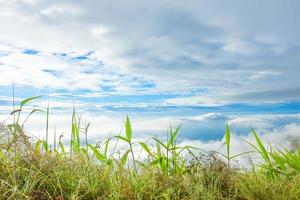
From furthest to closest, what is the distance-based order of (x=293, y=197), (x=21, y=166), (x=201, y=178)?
(x=201, y=178) → (x=293, y=197) → (x=21, y=166)

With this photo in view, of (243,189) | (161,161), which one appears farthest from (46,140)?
(243,189)

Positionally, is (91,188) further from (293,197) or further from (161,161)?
(293,197)

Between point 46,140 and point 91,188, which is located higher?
point 46,140

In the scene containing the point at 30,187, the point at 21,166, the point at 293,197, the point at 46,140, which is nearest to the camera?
the point at 30,187

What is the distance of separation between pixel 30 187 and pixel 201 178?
126 cm

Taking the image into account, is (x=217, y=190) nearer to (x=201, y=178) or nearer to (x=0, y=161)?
(x=201, y=178)

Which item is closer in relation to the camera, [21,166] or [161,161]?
[21,166]

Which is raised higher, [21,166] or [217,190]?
[21,166]

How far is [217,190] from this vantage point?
10.9 ft

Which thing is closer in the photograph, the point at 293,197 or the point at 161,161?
the point at 293,197

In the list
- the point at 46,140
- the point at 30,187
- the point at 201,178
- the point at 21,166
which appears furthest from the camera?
the point at 46,140

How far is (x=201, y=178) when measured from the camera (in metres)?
3.42

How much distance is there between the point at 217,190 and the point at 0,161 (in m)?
1.48

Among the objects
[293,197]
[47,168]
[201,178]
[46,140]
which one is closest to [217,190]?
[201,178]
